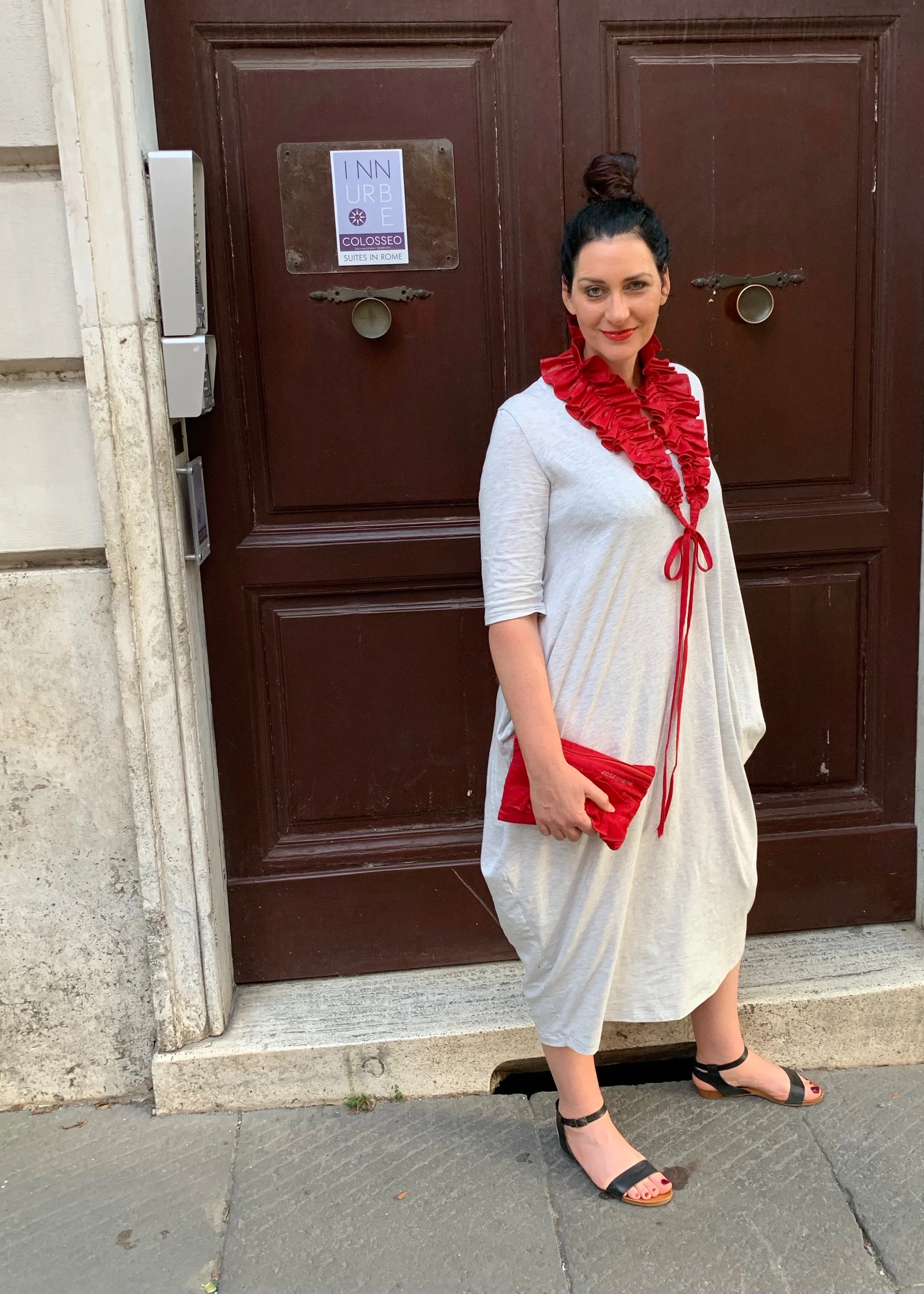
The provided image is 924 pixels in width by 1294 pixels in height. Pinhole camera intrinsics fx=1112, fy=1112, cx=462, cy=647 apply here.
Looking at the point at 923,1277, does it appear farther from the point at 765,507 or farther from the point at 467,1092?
the point at 765,507

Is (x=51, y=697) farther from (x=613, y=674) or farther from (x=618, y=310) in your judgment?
(x=618, y=310)

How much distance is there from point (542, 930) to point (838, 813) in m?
1.09

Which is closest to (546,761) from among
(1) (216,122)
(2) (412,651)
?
(2) (412,651)

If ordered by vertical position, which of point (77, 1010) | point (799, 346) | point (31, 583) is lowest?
point (77, 1010)

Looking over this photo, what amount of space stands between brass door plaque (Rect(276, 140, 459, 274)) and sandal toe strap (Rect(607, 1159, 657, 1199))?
206 cm

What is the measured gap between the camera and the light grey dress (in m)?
2.12

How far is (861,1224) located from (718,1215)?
29 cm

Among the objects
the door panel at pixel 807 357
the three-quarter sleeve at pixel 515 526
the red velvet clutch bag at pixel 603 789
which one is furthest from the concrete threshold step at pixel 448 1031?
the three-quarter sleeve at pixel 515 526

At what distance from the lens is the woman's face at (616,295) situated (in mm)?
2066

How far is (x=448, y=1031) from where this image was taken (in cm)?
272

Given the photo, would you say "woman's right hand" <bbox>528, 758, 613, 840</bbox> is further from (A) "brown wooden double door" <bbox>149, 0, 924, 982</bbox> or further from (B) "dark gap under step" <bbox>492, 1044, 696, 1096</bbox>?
(B) "dark gap under step" <bbox>492, 1044, 696, 1096</bbox>

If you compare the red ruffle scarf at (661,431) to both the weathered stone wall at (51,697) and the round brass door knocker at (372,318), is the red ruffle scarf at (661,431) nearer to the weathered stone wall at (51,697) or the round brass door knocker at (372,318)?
the round brass door knocker at (372,318)

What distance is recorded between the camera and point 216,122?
2.51 meters

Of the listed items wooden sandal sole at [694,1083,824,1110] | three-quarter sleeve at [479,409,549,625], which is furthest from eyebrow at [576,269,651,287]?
wooden sandal sole at [694,1083,824,1110]
